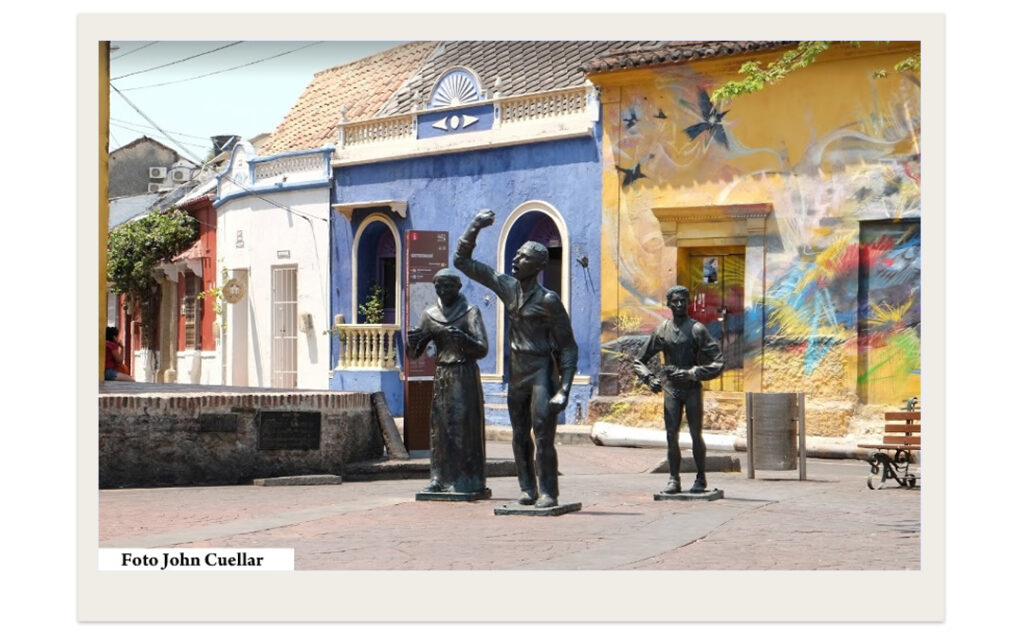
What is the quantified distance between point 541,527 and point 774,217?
9.91 meters

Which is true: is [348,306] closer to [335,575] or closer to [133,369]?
[133,369]

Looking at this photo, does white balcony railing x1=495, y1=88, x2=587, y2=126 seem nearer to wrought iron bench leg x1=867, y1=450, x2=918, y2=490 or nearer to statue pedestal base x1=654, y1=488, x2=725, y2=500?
wrought iron bench leg x1=867, y1=450, x2=918, y2=490

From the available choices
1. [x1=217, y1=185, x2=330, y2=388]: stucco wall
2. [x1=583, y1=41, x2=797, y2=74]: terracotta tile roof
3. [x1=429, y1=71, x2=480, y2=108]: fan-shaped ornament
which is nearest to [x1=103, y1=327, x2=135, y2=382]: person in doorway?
[x1=217, y1=185, x2=330, y2=388]: stucco wall

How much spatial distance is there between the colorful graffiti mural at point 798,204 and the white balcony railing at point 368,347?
3.80m

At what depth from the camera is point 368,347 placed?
2291cm

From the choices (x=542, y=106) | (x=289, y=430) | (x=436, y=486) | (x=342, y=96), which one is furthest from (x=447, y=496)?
(x=342, y=96)

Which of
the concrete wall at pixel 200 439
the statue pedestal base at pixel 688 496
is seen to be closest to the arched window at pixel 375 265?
the concrete wall at pixel 200 439

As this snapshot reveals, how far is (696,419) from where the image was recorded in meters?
11.7

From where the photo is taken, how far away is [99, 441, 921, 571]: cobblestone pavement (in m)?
8.09

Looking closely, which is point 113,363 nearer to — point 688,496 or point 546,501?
point 688,496

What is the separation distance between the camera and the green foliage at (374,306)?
23500 millimetres

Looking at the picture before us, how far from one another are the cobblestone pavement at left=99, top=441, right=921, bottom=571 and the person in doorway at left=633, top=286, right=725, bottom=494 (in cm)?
40
